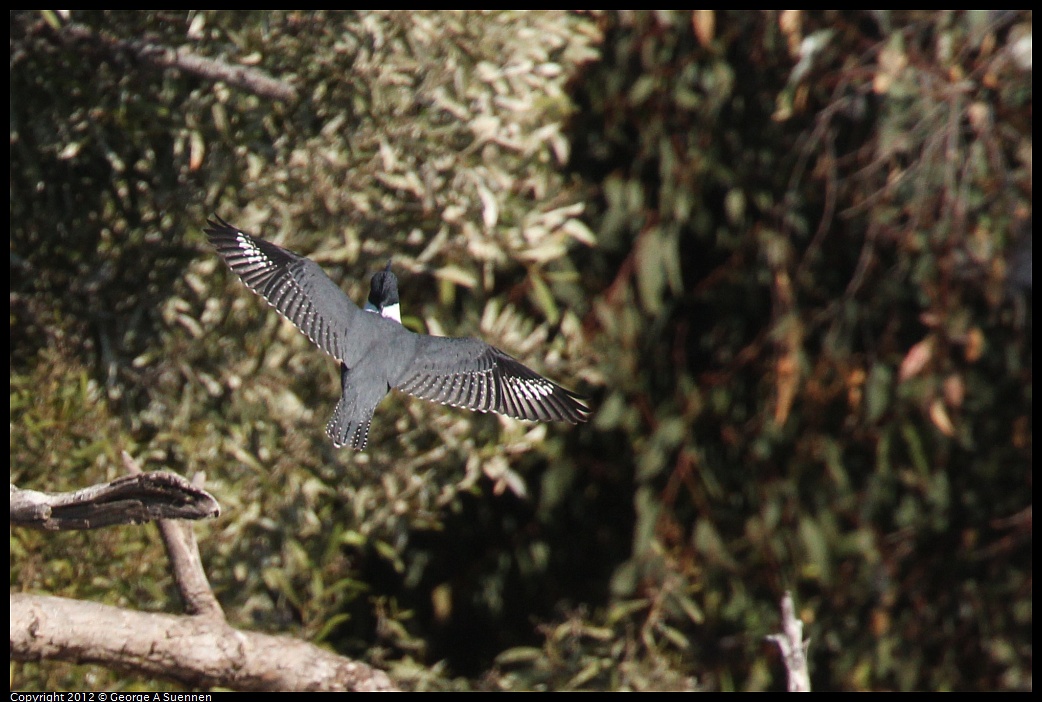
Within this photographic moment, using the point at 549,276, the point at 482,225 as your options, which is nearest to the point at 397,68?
the point at 482,225

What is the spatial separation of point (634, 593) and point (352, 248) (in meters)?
1.23

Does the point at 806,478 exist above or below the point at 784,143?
below

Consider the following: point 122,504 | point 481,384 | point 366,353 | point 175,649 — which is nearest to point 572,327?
point 481,384

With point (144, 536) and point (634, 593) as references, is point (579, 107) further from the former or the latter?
point (144, 536)

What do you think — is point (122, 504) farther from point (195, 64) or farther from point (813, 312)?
point (813, 312)

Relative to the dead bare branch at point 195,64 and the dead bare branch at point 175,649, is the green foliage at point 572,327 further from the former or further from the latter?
the dead bare branch at point 175,649

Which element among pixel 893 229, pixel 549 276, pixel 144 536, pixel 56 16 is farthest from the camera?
pixel 893 229

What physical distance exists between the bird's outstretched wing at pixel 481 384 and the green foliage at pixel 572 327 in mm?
575

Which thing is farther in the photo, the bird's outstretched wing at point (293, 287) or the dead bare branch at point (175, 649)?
the bird's outstretched wing at point (293, 287)

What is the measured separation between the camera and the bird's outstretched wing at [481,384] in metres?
2.42

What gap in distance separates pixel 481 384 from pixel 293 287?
378 millimetres

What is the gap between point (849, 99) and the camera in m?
3.56

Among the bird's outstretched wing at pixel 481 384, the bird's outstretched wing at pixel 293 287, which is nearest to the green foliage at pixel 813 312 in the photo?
the bird's outstretched wing at pixel 481 384

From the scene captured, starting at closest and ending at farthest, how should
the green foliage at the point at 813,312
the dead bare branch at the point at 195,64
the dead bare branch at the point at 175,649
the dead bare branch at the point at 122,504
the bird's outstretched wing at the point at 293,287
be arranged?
A: the dead bare branch at the point at 122,504 → the dead bare branch at the point at 175,649 → the bird's outstretched wing at the point at 293,287 → the dead bare branch at the point at 195,64 → the green foliage at the point at 813,312
